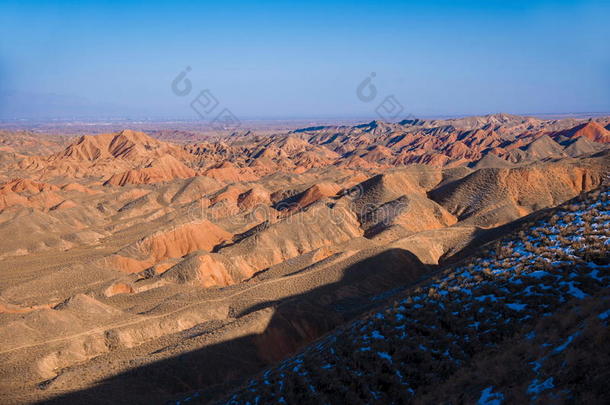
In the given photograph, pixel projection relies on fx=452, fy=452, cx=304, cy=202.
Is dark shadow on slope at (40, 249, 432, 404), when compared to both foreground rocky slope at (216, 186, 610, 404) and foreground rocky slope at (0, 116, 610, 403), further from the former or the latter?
foreground rocky slope at (216, 186, 610, 404)

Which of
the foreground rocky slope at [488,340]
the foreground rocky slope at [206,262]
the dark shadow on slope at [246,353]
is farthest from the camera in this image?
the foreground rocky slope at [206,262]

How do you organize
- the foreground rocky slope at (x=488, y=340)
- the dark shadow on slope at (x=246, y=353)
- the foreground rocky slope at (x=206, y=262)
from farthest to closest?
the foreground rocky slope at (x=206, y=262) → the dark shadow on slope at (x=246, y=353) → the foreground rocky slope at (x=488, y=340)

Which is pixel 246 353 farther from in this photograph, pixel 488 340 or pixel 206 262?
pixel 206 262

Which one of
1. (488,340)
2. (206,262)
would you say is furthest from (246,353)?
(206,262)

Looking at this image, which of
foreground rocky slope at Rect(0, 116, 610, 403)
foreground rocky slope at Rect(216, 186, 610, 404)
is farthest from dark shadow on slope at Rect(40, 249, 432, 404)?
foreground rocky slope at Rect(216, 186, 610, 404)

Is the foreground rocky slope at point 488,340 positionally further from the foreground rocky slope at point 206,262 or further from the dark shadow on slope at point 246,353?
the foreground rocky slope at point 206,262

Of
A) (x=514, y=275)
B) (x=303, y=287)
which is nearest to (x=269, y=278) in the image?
(x=303, y=287)

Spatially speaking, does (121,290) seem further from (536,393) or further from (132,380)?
(536,393)

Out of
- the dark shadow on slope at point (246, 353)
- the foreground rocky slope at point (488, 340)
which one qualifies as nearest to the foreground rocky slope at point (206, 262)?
the dark shadow on slope at point (246, 353)
